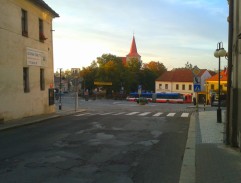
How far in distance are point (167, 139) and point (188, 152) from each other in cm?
319

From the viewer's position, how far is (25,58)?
76.8 ft

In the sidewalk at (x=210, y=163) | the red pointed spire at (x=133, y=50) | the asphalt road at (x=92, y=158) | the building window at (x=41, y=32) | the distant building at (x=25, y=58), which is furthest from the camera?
the red pointed spire at (x=133, y=50)

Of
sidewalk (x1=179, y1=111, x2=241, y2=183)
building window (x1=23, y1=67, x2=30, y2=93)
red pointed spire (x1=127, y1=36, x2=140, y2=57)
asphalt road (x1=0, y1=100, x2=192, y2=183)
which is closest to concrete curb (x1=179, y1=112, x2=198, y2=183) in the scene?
sidewalk (x1=179, y1=111, x2=241, y2=183)

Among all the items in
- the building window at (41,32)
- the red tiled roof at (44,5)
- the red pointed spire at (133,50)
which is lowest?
the building window at (41,32)

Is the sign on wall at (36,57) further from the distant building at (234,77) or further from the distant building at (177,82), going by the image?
the distant building at (177,82)

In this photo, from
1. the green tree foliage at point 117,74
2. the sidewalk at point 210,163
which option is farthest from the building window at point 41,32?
the green tree foliage at point 117,74

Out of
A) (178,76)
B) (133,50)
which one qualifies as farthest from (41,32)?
(133,50)

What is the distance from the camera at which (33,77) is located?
Result: 2489 cm

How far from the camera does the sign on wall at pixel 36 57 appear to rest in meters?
24.1

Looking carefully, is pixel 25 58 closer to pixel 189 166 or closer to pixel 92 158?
pixel 92 158

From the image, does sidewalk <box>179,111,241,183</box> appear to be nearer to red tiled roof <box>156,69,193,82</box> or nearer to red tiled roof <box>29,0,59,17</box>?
red tiled roof <box>29,0,59,17</box>

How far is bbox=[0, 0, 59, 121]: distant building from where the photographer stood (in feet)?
67.7

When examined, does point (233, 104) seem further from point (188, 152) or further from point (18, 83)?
point (18, 83)

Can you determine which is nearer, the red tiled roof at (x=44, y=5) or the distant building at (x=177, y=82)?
the red tiled roof at (x=44, y=5)
